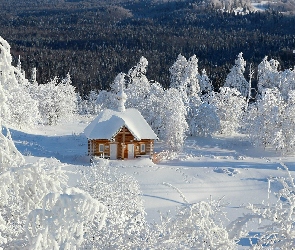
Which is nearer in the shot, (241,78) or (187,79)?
(187,79)

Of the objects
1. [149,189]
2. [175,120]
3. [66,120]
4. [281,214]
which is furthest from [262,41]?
[281,214]

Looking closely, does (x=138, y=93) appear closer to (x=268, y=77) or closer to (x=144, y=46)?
A: (x=268, y=77)

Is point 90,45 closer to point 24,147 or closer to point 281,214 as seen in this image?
point 24,147

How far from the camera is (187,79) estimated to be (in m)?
52.4

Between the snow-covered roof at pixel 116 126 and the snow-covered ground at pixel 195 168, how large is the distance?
1.74 meters

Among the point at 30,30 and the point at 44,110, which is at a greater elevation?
the point at 30,30

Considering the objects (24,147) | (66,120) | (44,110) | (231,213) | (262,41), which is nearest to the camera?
(231,213)

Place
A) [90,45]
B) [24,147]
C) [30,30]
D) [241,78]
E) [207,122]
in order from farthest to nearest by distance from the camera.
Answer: [30,30]
[90,45]
[241,78]
[207,122]
[24,147]

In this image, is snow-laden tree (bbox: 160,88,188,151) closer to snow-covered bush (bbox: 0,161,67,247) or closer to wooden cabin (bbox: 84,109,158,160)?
wooden cabin (bbox: 84,109,158,160)

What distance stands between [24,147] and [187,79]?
23865mm

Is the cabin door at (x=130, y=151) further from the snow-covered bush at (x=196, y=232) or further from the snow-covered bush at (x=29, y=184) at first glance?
the snow-covered bush at (x=29, y=184)

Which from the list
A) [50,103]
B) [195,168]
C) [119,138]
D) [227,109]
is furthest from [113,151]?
[50,103]

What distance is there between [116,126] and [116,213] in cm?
1945

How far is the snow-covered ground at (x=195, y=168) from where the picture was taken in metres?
25.9
